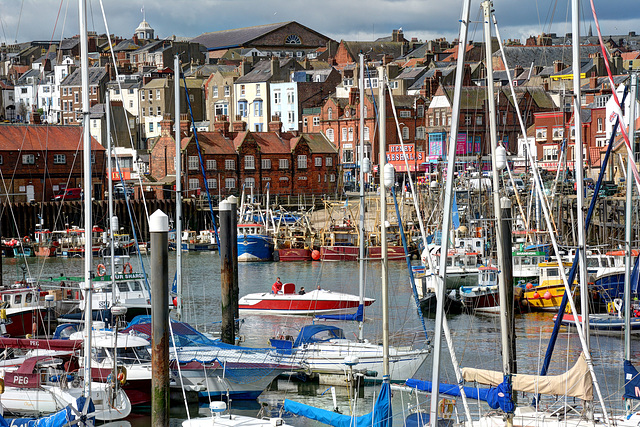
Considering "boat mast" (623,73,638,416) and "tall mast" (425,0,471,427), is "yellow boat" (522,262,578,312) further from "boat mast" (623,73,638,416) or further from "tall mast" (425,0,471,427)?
"tall mast" (425,0,471,427)

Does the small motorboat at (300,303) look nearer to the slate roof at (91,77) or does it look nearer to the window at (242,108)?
the window at (242,108)

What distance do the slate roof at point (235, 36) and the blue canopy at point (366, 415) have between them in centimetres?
12120

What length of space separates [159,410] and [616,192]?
47.5 m

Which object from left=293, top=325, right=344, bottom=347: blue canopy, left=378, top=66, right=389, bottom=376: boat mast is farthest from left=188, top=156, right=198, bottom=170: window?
left=378, top=66, right=389, bottom=376: boat mast

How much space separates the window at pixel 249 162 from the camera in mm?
80375

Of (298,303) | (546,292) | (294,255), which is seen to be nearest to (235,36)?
(294,255)

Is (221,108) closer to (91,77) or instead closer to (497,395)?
(91,77)

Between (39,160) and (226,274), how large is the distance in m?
47.6

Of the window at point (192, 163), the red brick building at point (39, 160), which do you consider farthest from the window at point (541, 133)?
the red brick building at point (39, 160)

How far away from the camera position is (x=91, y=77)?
114500 mm

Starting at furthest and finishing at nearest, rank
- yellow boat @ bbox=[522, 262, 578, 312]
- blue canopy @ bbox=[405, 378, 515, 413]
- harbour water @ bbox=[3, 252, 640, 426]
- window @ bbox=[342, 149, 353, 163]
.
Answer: window @ bbox=[342, 149, 353, 163] → yellow boat @ bbox=[522, 262, 578, 312] → harbour water @ bbox=[3, 252, 640, 426] → blue canopy @ bbox=[405, 378, 515, 413]

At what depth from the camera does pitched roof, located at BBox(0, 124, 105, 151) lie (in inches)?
2813

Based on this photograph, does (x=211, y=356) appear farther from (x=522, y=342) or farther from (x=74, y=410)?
(x=522, y=342)

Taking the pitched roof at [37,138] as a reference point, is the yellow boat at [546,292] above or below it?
below
